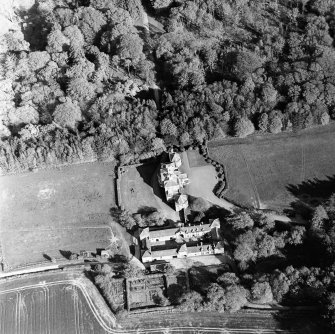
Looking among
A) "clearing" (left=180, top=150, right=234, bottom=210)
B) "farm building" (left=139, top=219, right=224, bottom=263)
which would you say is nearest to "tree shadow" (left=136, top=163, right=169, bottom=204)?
"clearing" (left=180, top=150, right=234, bottom=210)

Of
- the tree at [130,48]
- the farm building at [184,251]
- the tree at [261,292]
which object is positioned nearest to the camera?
the tree at [261,292]

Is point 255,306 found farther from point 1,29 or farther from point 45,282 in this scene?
point 1,29

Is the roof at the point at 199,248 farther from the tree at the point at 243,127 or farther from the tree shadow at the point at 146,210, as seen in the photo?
the tree at the point at 243,127

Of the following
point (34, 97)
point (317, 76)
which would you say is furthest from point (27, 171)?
point (317, 76)

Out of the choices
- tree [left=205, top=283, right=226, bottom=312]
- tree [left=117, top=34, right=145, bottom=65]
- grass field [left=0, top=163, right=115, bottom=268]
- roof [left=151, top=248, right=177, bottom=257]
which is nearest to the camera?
tree [left=205, top=283, right=226, bottom=312]

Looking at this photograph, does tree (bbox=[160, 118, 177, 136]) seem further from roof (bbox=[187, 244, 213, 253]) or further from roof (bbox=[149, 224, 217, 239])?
roof (bbox=[187, 244, 213, 253])

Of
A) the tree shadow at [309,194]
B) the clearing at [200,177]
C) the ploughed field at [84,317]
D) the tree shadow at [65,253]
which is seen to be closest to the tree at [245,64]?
the clearing at [200,177]

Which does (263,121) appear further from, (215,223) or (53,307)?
(53,307)
